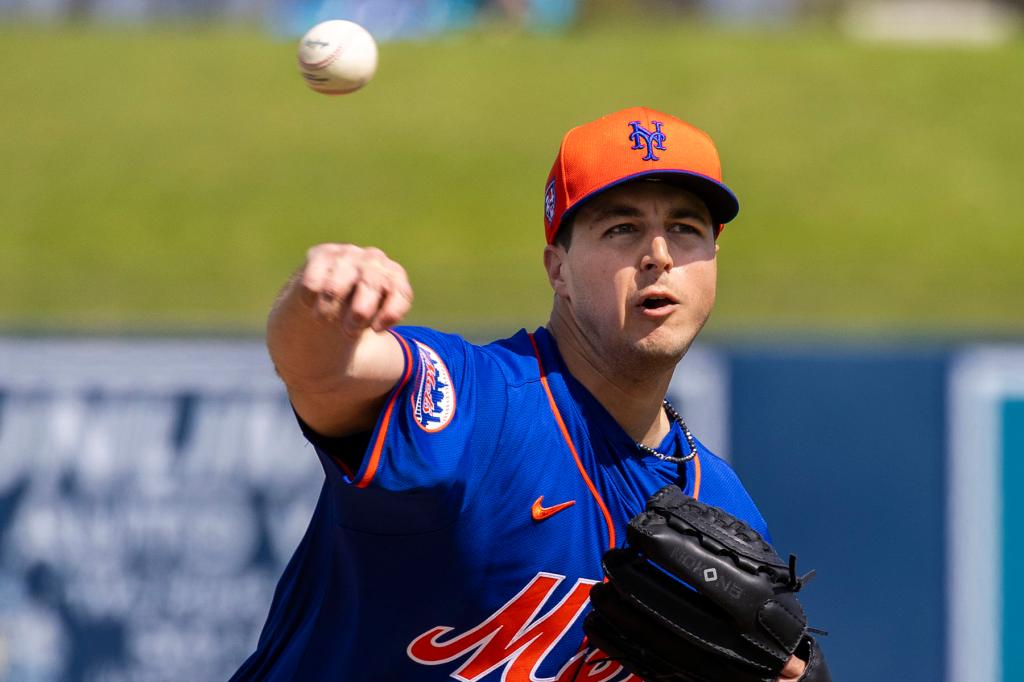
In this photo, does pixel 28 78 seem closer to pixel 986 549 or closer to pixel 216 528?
pixel 216 528

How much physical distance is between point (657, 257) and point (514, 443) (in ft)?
1.65

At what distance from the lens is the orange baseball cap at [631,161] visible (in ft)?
9.33

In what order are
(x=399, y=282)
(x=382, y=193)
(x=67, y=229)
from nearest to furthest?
(x=399, y=282)
(x=67, y=229)
(x=382, y=193)

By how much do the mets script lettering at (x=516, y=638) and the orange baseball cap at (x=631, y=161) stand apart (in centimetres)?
78

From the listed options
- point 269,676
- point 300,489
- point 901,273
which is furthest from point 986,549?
point 901,273

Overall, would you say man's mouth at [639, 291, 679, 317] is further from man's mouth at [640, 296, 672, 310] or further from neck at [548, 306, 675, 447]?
neck at [548, 306, 675, 447]

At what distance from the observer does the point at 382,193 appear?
14016 millimetres

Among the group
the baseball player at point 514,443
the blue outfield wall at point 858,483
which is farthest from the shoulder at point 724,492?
the blue outfield wall at point 858,483

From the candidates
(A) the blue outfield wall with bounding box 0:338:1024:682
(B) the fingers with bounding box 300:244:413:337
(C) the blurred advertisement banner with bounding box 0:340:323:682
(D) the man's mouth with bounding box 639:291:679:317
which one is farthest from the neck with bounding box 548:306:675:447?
(C) the blurred advertisement banner with bounding box 0:340:323:682

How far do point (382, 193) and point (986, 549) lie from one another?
891 centimetres

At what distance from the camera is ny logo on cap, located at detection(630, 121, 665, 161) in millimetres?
2855

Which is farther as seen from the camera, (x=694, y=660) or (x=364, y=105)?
(x=364, y=105)

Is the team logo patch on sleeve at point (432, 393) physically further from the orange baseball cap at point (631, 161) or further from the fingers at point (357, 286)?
→ the orange baseball cap at point (631, 161)

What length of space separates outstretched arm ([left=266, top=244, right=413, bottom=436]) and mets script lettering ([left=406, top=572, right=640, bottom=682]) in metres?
0.52
